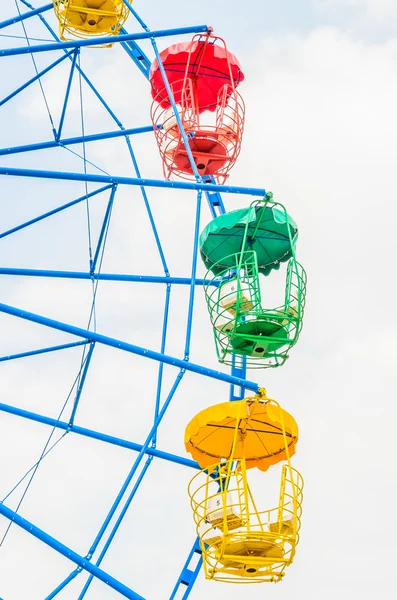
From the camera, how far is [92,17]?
2072 cm

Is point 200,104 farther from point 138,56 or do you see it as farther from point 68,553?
point 68,553

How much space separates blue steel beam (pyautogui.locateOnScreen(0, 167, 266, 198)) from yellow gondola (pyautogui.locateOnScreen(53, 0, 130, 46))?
4.51 m

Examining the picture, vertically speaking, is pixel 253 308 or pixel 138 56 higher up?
pixel 138 56

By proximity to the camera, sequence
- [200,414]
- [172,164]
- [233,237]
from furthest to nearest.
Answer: [172,164], [233,237], [200,414]

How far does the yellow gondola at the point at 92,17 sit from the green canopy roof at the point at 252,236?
4296 mm

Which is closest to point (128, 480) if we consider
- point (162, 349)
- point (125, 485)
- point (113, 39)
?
point (125, 485)

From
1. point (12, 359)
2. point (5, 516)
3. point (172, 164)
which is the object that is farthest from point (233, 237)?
point (5, 516)

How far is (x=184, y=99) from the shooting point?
20125 mm

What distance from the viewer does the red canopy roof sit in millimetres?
20141

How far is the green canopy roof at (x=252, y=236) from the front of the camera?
1788 cm

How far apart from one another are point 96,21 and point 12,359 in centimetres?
548

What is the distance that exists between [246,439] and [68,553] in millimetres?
3190

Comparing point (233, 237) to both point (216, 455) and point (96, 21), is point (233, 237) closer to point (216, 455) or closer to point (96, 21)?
point (216, 455)

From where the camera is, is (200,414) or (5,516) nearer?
(5,516)
